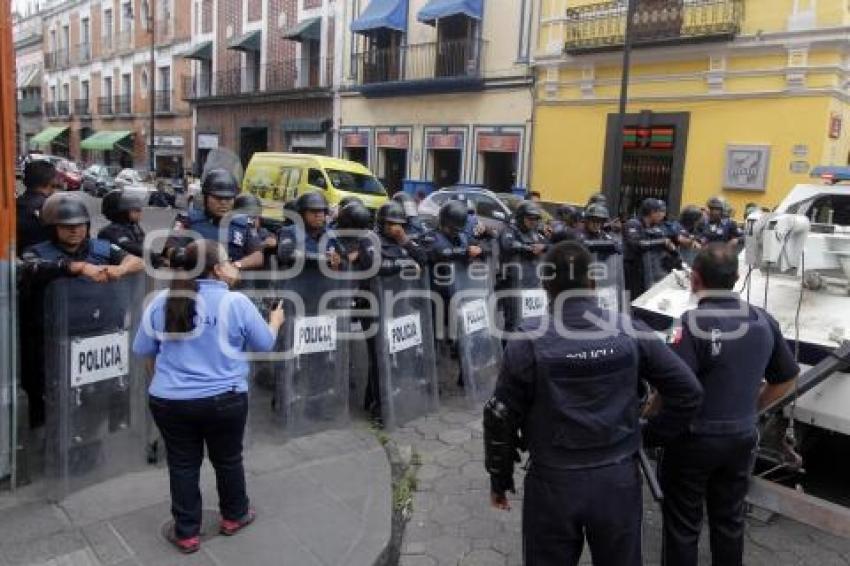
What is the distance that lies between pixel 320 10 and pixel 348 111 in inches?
163

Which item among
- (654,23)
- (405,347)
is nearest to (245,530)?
(405,347)

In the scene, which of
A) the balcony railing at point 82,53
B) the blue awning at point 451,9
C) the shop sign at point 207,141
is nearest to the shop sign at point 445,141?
the blue awning at point 451,9

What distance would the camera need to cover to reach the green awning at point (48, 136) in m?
46.6

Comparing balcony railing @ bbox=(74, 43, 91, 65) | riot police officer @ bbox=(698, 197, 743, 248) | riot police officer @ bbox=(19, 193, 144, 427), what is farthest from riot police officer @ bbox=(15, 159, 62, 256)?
balcony railing @ bbox=(74, 43, 91, 65)

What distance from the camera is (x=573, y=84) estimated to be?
1820cm

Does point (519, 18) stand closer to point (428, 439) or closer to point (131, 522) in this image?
point (428, 439)

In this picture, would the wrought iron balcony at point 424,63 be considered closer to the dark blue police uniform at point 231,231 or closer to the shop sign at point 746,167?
the shop sign at point 746,167

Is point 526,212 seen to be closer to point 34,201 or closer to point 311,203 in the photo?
point 311,203

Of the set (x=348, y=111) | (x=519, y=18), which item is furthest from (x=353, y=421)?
(x=348, y=111)

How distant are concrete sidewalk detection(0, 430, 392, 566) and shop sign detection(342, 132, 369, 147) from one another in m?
21.3

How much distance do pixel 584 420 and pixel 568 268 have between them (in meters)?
0.55

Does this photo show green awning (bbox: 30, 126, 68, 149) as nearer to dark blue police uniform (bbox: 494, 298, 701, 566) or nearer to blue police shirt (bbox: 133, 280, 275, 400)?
blue police shirt (bbox: 133, 280, 275, 400)

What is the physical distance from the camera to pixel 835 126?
14359 millimetres

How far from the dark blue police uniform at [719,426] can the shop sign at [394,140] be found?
20935mm
